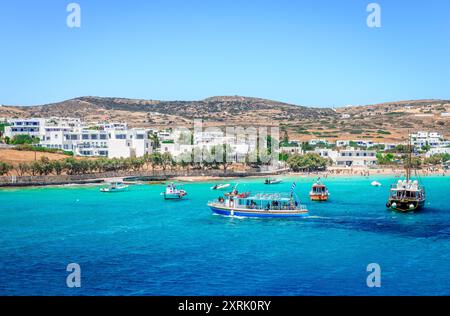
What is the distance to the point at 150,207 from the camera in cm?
6147

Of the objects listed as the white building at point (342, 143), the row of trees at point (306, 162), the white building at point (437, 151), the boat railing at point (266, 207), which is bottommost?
the boat railing at point (266, 207)

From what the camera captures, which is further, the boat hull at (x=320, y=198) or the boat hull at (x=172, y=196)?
the boat hull at (x=172, y=196)

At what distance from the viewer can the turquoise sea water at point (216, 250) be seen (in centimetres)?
2802

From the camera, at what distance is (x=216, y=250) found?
36656mm

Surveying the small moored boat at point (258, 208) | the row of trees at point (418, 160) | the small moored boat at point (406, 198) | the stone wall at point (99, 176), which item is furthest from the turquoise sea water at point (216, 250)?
the row of trees at point (418, 160)

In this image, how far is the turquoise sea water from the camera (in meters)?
28.0

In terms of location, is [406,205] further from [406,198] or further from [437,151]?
[437,151]

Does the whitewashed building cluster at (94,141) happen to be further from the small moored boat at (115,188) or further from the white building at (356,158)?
the white building at (356,158)

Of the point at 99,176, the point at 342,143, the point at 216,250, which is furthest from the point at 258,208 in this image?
the point at 342,143

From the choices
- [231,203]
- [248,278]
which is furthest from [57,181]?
[248,278]

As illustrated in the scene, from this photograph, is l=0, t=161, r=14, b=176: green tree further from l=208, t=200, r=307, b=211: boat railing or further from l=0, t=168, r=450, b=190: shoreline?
l=208, t=200, r=307, b=211: boat railing
